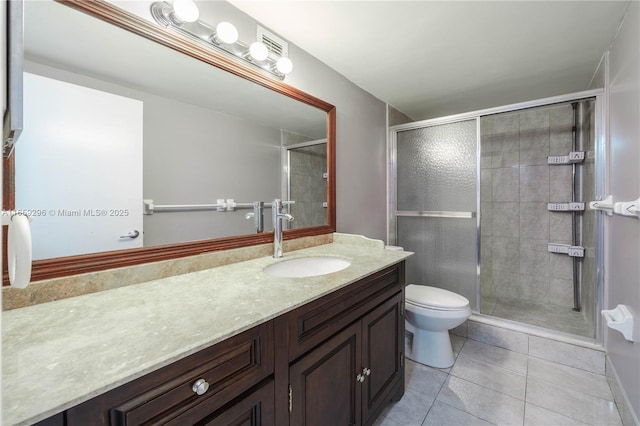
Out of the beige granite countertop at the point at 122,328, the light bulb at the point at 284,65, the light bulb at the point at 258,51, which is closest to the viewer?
the beige granite countertop at the point at 122,328

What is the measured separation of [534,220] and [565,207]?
0.28 metres

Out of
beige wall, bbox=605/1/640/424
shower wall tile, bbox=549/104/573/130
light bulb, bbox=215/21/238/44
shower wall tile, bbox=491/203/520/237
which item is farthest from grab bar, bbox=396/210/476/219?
light bulb, bbox=215/21/238/44

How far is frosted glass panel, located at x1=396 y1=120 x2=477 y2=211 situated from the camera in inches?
90.6

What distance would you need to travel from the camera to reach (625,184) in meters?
1.46

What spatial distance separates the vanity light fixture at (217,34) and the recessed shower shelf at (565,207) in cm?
268

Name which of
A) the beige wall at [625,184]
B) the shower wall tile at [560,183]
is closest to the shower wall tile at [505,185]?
the shower wall tile at [560,183]

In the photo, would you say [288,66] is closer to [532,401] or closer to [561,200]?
[532,401]

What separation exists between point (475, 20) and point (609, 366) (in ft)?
7.12

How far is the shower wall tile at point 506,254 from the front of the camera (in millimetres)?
2919

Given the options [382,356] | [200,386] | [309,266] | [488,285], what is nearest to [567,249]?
[488,285]

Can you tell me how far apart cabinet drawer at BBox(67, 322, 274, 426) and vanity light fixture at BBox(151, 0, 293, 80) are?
1213 mm

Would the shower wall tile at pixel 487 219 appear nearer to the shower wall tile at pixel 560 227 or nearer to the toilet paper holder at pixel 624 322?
the shower wall tile at pixel 560 227

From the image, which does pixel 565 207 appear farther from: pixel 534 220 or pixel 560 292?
pixel 560 292

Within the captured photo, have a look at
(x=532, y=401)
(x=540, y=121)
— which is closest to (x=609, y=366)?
(x=532, y=401)
